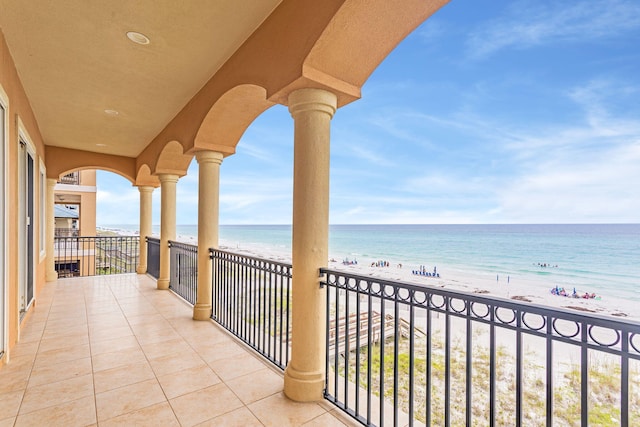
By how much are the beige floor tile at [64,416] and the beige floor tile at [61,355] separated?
2.90 feet

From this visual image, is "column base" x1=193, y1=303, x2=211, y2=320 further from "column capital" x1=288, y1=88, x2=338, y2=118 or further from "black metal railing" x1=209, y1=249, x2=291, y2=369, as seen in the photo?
"column capital" x1=288, y1=88, x2=338, y2=118

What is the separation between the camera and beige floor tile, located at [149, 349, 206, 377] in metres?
2.55

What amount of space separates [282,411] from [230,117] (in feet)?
9.80

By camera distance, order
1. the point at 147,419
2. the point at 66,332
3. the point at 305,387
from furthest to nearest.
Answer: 1. the point at 66,332
2. the point at 305,387
3. the point at 147,419

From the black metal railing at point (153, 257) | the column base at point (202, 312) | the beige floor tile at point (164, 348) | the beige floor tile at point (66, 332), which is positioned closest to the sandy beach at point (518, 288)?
the black metal railing at point (153, 257)

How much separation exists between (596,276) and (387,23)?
26.6 metres

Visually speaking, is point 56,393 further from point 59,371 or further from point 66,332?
point 66,332

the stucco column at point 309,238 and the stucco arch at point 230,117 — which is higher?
the stucco arch at point 230,117

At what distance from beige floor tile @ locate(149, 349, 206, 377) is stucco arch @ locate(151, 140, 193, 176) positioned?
131 inches

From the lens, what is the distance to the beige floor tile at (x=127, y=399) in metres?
1.98

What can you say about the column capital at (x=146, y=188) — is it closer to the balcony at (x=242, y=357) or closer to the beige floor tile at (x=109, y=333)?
the balcony at (x=242, y=357)

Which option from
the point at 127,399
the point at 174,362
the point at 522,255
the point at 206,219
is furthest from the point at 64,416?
the point at 522,255

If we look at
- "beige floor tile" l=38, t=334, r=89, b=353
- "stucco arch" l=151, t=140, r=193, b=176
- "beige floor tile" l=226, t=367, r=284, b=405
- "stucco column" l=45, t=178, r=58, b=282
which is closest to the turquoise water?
"beige floor tile" l=226, t=367, r=284, b=405

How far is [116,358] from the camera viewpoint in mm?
2758
